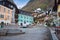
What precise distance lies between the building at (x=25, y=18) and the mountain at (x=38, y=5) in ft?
0.59

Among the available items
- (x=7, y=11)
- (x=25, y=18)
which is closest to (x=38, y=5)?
(x=25, y=18)

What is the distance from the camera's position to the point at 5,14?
6.44 m

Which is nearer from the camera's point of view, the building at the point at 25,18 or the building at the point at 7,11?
the building at the point at 7,11

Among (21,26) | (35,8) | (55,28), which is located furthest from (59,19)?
(21,26)

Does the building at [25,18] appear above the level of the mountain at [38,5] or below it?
below

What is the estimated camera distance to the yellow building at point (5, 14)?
20.8ft

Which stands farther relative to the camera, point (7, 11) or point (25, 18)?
point (25, 18)

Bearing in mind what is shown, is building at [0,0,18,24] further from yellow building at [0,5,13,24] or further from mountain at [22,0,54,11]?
mountain at [22,0,54,11]

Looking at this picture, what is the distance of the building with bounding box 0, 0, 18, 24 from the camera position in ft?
20.8

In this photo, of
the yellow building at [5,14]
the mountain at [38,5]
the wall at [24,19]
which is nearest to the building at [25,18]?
the wall at [24,19]

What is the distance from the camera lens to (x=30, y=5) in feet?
21.1

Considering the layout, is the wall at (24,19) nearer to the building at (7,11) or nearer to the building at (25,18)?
the building at (25,18)

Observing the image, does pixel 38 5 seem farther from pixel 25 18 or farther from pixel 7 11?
pixel 7 11

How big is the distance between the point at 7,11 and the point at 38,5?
3.57 feet
